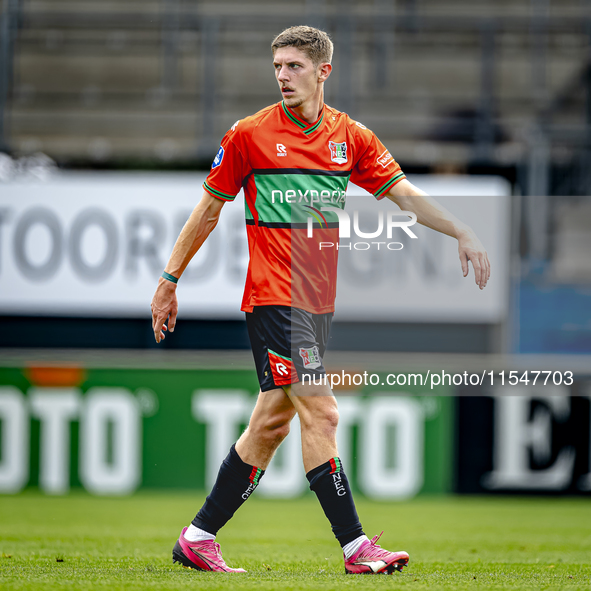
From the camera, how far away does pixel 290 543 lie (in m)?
5.08

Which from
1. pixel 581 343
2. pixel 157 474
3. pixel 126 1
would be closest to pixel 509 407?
pixel 581 343

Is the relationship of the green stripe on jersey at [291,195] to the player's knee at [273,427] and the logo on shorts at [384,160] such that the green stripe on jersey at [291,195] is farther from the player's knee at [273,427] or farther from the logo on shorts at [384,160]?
the player's knee at [273,427]

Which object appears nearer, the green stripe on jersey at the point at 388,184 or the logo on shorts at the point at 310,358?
the logo on shorts at the point at 310,358

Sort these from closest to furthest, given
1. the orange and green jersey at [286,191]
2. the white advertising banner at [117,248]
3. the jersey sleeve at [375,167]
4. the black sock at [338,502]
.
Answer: the black sock at [338,502], the orange and green jersey at [286,191], the jersey sleeve at [375,167], the white advertising banner at [117,248]

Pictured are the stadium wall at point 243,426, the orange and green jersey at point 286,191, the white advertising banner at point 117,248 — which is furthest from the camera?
the white advertising banner at point 117,248

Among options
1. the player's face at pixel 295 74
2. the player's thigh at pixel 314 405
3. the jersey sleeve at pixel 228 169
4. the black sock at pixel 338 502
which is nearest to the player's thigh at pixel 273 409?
the player's thigh at pixel 314 405

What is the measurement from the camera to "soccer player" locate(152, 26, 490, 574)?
10.7ft

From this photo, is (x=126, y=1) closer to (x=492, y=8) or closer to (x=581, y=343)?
(x=492, y=8)

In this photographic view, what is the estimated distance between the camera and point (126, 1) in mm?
11594

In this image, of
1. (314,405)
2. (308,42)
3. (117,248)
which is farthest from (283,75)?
(117,248)

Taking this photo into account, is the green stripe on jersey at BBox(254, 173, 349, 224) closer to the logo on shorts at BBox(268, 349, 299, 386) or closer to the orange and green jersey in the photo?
the orange and green jersey

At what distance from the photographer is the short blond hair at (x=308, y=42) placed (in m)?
3.30

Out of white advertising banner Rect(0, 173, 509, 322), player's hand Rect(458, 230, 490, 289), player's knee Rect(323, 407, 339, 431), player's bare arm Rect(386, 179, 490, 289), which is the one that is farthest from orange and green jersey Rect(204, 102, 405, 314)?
white advertising banner Rect(0, 173, 509, 322)

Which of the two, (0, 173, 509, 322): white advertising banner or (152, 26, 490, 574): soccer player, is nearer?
(152, 26, 490, 574): soccer player
